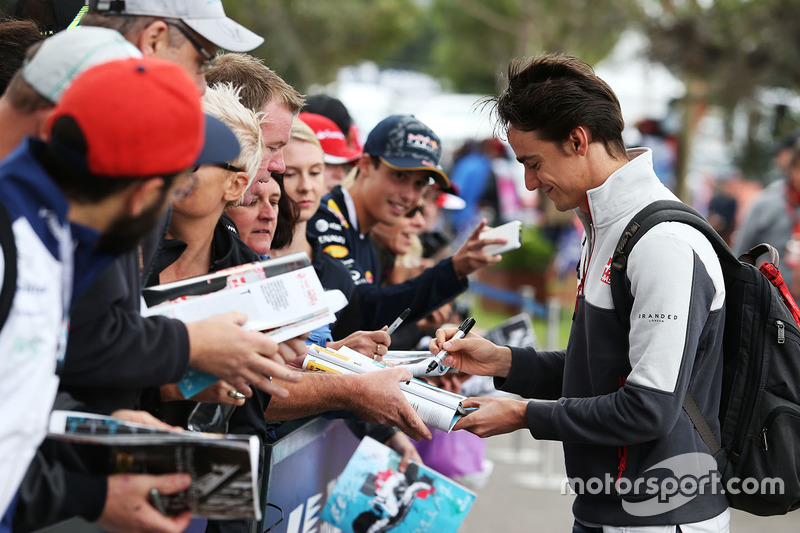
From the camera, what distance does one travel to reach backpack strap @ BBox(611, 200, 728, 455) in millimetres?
2738

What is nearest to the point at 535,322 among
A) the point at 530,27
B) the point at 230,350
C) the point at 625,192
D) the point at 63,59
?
the point at 625,192

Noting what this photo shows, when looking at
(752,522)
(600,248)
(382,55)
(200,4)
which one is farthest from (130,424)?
(382,55)

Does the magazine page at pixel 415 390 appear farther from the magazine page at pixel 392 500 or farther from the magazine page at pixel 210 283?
the magazine page at pixel 210 283

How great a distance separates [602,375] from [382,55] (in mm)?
33632

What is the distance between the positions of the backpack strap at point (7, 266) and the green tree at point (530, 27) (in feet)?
7.28

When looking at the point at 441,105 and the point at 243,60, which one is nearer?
the point at 243,60

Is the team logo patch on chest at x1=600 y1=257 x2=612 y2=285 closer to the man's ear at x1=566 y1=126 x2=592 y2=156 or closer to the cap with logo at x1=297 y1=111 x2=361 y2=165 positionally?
the man's ear at x1=566 y1=126 x2=592 y2=156

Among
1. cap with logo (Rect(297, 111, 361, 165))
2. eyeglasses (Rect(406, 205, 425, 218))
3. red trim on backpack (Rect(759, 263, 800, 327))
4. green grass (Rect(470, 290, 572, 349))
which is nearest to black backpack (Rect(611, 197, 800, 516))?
red trim on backpack (Rect(759, 263, 800, 327))

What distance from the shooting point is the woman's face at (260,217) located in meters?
3.27

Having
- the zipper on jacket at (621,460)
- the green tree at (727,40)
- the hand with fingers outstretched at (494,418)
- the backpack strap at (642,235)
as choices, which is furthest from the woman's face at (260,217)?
the green tree at (727,40)

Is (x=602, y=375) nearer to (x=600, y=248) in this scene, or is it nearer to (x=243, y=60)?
(x=600, y=248)

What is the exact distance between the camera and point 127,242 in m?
1.83

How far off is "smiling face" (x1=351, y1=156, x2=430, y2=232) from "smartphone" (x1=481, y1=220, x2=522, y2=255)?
61 centimetres

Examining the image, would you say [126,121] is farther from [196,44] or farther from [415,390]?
[415,390]
